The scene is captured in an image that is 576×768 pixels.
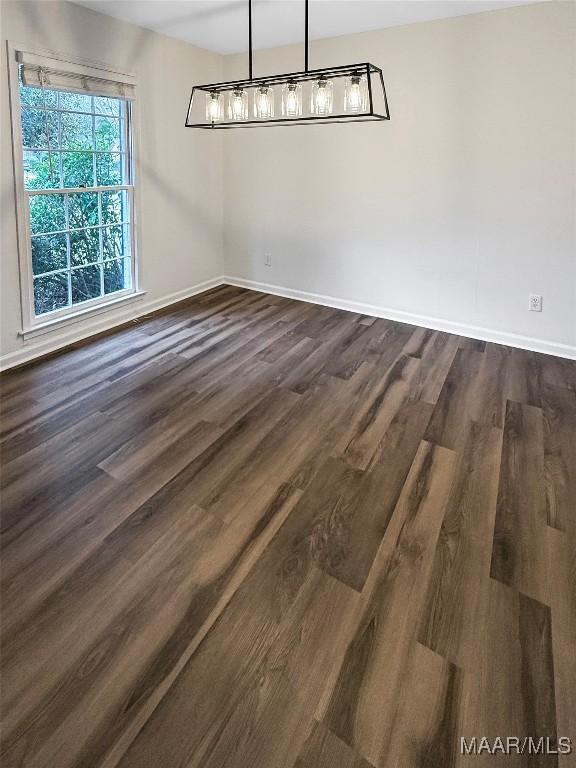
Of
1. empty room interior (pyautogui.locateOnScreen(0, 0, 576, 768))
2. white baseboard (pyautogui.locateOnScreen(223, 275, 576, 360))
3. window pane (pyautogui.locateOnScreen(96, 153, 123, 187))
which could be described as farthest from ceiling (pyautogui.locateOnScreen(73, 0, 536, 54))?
white baseboard (pyautogui.locateOnScreen(223, 275, 576, 360))

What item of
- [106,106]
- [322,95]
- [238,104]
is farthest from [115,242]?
[322,95]

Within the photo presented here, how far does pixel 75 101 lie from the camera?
3705 mm

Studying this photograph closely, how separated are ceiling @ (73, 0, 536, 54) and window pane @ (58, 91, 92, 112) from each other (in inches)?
23.1

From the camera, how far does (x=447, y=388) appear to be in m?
3.35

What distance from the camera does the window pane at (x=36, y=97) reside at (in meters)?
3.33

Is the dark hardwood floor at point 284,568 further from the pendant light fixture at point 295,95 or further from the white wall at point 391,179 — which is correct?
the pendant light fixture at point 295,95

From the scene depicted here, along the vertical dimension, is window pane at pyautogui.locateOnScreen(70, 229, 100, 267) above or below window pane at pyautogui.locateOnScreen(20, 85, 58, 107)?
below

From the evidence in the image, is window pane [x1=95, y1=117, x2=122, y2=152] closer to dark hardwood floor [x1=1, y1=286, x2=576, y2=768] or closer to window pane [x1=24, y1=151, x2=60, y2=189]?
window pane [x1=24, y1=151, x2=60, y2=189]

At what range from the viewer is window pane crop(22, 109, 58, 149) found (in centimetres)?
340

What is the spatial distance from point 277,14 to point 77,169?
74.0 inches

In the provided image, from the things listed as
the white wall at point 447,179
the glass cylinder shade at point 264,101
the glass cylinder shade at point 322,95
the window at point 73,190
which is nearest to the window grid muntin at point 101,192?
the window at point 73,190

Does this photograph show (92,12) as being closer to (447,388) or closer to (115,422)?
(115,422)

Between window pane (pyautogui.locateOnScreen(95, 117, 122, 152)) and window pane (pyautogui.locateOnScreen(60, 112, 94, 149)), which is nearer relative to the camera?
window pane (pyautogui.locateOnScreen(60, 112, 94, 149))

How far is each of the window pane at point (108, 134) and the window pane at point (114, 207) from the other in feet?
1.15
